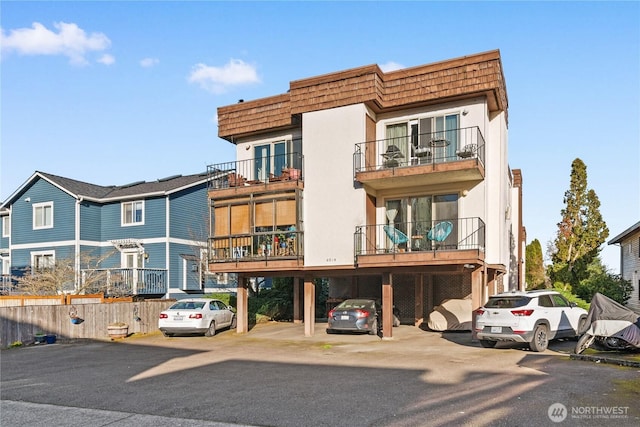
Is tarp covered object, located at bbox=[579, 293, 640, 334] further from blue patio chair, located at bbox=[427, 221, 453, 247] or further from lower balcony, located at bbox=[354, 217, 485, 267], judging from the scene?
blue patio chair, located at bbox=[427, 221, 453, 247]

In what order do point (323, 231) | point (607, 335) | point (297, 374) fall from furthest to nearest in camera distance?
point (323, 231) < point (607, 335) < point (297, 374)

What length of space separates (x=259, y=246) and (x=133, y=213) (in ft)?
46.3

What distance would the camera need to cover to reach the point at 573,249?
98.2 ft

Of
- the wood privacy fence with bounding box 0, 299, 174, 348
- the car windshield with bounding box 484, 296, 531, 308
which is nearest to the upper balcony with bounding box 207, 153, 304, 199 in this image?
the wood privacy fence with bounding box 0, 299, 174, 348

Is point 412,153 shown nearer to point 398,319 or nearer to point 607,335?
point 398,319

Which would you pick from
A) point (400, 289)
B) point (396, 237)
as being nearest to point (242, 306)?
point (400, 289)

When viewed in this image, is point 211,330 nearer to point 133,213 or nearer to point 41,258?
point 133,213

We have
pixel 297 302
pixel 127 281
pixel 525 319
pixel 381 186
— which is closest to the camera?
pixel 525 319

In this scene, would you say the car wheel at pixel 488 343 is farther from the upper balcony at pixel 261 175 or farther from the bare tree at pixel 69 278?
the bare tree at pixel 69 278

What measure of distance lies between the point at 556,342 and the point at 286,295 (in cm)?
1415

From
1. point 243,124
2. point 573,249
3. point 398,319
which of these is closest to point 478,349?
point 398,319

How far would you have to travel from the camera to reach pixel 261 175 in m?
23.1

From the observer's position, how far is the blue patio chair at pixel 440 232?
1806cm

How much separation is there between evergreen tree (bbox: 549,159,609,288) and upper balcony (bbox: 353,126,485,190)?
13.8 meters
